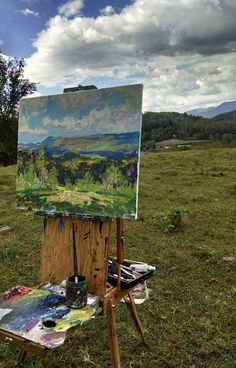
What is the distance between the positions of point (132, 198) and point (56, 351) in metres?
2.56

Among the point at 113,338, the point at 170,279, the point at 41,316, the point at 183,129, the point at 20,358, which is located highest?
the point at 183,129

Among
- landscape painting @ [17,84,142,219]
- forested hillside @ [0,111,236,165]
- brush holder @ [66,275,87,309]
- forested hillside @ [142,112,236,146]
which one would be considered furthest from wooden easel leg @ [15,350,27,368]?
forested hillside @ [142,112,236,146]

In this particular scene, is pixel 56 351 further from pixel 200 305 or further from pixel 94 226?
pixel 200 305

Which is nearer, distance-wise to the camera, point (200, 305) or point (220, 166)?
point (200, 305)

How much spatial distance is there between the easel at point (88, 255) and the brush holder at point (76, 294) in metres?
0.27

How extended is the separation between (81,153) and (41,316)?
1.81 meters

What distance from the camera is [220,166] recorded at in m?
20.0

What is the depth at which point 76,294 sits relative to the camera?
12.9ft

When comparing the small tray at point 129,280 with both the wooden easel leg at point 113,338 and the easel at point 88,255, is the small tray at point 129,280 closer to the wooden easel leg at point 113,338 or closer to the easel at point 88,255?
the easel at point 88,255

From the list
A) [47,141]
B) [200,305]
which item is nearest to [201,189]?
[200,305]

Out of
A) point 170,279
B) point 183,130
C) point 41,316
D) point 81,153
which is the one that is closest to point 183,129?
point 183,130

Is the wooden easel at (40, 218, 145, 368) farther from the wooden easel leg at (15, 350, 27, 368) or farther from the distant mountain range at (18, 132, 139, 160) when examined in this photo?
the wooden easel leg at (15, 350, 27, 368)

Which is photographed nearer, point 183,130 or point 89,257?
point 89,257

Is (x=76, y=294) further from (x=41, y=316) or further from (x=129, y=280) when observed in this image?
(x=129, y=280)
